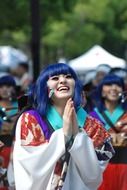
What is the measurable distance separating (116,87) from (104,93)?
0.58 ft

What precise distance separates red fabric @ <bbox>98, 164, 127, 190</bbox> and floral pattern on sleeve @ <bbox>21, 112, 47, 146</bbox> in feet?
3.82

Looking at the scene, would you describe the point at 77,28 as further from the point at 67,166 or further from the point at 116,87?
the point at 67,166

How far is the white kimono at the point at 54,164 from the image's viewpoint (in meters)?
4.37

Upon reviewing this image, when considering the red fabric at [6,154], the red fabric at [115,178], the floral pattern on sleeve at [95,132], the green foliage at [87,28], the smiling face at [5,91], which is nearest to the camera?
the floral pattern on sleeve at [95,132]

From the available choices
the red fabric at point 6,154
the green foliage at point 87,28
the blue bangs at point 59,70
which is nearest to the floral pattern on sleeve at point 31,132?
the blue bangs at point 59,70

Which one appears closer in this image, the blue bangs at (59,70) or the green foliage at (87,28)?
the blue bangs at (59,70)

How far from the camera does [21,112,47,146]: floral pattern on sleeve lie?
4539mm

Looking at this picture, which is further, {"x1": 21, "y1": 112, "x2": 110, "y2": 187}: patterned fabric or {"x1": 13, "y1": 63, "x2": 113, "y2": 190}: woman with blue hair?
{"x1": 21, "y1": 112, "x2": 110, "y2": 187}: patterned fabric

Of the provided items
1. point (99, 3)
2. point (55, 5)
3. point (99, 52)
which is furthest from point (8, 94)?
point (99, 3)

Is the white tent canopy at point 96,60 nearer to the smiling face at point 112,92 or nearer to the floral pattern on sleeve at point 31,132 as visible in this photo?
the smiling face at point 112,92

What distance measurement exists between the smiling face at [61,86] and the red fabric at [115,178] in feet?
3.81

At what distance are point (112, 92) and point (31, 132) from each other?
3.57 m

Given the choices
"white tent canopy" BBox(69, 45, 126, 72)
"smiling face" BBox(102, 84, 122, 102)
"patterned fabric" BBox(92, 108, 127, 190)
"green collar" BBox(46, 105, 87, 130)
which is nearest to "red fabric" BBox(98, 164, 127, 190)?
"patterned fabric" BBox(92, 108, 127, 190)

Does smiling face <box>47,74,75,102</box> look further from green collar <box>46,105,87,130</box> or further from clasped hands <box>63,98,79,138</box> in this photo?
clasped hands <box>63,98,79,138</box>
